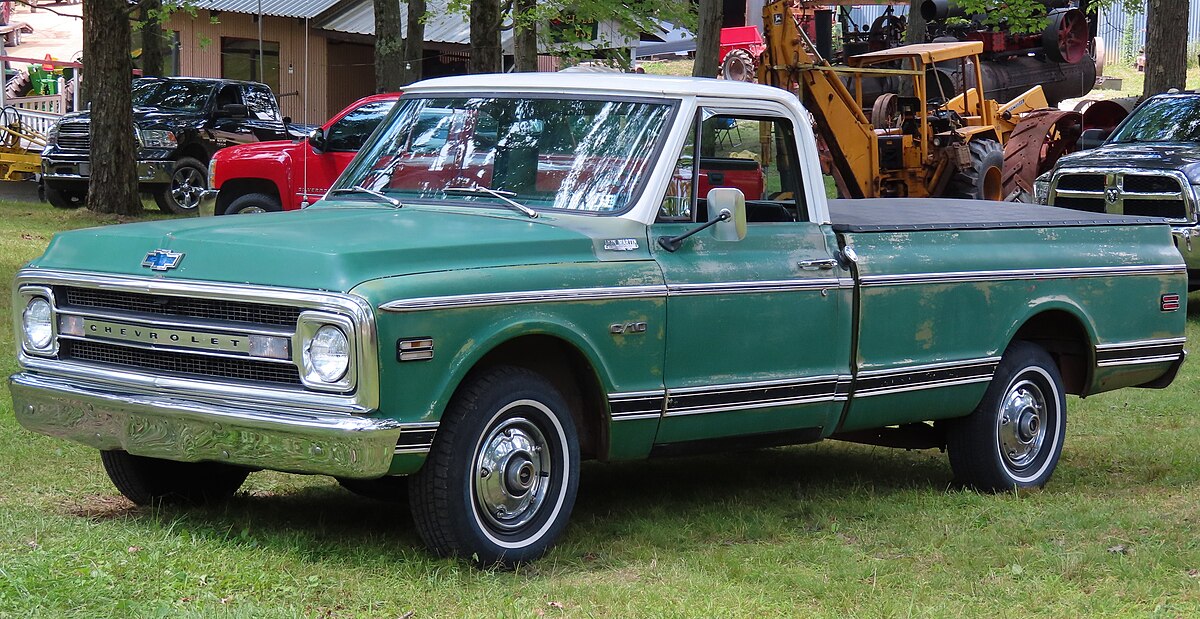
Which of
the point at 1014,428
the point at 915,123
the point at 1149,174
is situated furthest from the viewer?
the point at 915,123

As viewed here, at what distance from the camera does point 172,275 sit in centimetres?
549

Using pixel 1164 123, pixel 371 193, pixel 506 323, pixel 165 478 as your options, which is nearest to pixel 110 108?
pixel 1164 123

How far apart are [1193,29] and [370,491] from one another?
1825 inches

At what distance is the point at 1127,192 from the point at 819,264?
9383mm

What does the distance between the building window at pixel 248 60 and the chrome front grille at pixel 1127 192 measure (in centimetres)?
2482

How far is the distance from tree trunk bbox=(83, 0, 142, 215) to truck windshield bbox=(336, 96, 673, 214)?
51.3 ft

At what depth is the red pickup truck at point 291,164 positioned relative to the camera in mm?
17609

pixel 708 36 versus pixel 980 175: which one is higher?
pixel 708 36

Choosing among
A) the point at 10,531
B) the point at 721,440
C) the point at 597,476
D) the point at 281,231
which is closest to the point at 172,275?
the point at 281,231

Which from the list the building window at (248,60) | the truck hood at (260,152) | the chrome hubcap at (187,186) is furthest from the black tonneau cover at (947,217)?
the building window at (248,60)

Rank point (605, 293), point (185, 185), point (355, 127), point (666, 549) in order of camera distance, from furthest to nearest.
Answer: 1. point (185, 185)
2. point (355, 127)
3. point (666, 549)
4. point (605, 293)

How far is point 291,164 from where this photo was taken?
59.7 ft

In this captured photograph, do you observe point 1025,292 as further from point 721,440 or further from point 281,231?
point 281,231

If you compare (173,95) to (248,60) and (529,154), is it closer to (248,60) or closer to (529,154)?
(248,60)
